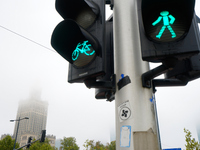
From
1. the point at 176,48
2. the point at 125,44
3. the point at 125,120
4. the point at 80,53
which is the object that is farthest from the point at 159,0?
the point at 125,120

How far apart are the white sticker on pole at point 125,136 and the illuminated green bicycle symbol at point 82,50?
3.37 feet

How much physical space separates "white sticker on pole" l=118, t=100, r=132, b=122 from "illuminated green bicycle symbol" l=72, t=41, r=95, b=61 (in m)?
0.78

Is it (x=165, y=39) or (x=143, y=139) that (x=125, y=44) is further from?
(x=143, y=139)

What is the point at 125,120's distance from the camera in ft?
6.97

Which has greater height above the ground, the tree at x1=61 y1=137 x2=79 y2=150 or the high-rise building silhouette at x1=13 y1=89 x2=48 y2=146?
the high-rise building silhouette at x1=13 y1=89 x2=48 y2=146

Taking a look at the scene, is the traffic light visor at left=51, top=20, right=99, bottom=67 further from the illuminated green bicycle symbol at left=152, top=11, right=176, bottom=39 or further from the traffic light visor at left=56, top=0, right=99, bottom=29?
the illuminated green bicycle symbol at left=152, top=11, right=176, bottom=39

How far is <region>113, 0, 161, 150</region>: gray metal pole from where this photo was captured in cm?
197

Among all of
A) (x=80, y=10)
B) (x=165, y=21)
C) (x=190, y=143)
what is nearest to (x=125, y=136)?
(x=165, y=21)

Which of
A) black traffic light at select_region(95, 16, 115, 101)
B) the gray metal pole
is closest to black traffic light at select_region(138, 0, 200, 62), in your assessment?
the gray metal pole

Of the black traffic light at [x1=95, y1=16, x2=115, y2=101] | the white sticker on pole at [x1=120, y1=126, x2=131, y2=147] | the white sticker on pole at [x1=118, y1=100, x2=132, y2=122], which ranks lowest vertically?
the white sticker on pole at [x1=120, y1=126, x2=131, y2=147]

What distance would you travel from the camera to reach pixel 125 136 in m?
2.05

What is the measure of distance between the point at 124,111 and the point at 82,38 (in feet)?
3.74

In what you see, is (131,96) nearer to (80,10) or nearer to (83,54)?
(83,54)

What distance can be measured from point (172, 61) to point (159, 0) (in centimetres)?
65
